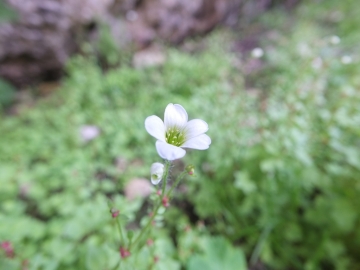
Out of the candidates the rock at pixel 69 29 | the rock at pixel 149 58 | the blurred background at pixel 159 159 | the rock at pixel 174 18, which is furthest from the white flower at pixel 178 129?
the rock at pixel 174 18

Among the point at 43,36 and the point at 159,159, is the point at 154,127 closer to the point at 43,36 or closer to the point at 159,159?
the point at 159,159

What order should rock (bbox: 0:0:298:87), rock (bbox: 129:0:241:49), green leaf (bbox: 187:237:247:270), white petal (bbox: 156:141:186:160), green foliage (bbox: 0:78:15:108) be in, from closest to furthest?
white petal (bbox: 156:141:186:160)
green leaf (bbox: 187:237:247:270)
green foliage (bbox: 0:78:15:108)
rock (bbox: 0:0:298:87)
rock (bbox: 129:0:241:49)

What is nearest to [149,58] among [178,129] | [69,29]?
[69,29]

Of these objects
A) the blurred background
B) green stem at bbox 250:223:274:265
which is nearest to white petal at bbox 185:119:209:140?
the blurred background

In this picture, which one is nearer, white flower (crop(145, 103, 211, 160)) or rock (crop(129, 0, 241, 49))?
white flower (crop(145, 103, 211, 160))

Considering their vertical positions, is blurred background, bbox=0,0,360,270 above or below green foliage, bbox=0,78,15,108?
below

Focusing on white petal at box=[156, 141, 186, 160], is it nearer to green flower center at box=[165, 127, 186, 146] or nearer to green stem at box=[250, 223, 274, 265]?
green flower center at box=[165, 127, 186, 146]

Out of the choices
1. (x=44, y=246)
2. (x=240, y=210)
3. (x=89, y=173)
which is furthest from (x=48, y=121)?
(x=240, y=210)
